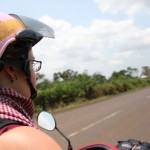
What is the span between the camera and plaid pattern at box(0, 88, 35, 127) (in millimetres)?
1271

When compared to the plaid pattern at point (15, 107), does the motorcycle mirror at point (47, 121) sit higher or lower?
lower

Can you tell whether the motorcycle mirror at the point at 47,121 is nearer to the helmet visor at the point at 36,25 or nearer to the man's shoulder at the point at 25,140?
the helmet visor at the point at 36,25

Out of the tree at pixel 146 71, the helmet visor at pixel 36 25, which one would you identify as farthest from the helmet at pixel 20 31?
the tree at pixel 146 71

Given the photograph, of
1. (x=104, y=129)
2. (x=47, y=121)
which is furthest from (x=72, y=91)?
(x=47, y=121)

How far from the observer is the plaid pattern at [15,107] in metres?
1.27

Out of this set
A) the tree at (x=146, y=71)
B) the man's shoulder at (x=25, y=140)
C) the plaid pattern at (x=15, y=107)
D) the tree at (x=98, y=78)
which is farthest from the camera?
the tree at (x=146, y=71)

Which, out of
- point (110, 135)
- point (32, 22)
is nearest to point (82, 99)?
point (110, 135)

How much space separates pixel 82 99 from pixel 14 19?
30.8m

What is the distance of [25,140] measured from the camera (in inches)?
43.1

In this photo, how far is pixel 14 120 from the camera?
4.09ft

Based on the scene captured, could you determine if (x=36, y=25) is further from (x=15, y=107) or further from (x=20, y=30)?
(x=15, y=107)

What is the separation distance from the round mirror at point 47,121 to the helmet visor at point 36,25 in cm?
41

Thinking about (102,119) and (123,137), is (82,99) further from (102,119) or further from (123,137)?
(123,137)

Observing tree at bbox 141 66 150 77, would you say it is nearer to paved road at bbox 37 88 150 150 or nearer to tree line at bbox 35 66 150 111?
tree line at bbox 35 66 150 111
